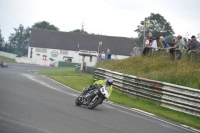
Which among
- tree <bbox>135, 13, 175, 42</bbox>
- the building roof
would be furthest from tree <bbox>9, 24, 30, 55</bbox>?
tree <bbox>135, 13, 175, 42</bbox>

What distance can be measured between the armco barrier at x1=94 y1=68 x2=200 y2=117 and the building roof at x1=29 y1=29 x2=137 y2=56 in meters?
65.0

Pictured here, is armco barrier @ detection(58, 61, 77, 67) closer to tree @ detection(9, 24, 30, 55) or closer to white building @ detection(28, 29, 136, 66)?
white building @ detection(28, 29, 136, 66)

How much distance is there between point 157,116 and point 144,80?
5.18m

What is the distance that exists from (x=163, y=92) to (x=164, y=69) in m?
4.84

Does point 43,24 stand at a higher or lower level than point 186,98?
Result: higher

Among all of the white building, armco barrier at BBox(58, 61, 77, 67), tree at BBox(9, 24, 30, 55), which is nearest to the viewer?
armco barrier at BBox(58, 61, 77, 67)

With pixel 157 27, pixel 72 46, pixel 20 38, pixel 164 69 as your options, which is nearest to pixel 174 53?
pixel 164 69

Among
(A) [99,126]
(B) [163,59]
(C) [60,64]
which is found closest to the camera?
(A) [99,126]

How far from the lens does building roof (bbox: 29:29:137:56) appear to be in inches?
3533

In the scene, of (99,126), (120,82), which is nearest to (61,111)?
(99,126)

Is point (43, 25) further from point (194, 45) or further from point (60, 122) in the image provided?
point (60, 122)

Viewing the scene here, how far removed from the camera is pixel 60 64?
73.8 meters

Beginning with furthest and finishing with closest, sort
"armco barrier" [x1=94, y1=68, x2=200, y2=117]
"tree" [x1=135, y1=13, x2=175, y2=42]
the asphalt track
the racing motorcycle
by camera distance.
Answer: "tree" [x1=135, y1=13, x2=175, y2=42], "armco barrier" [x1=94, y1=68, x2=200, y2=117], the racing motorcycle, the asphalt track

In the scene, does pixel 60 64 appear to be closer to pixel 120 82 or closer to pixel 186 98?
pixel 120 82
